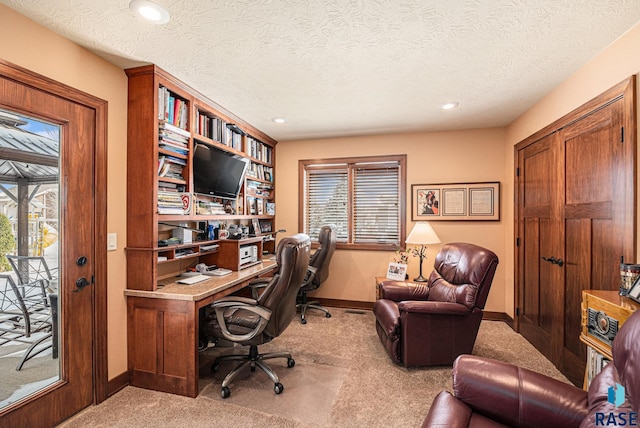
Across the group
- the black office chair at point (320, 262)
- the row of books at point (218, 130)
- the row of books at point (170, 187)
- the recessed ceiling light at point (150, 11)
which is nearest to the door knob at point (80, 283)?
the row of books at point (170, 187)

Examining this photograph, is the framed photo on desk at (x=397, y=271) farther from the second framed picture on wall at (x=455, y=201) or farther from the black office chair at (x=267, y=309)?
the black office chair at (x=267, y=309)

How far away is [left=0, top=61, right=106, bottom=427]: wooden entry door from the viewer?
1.78m

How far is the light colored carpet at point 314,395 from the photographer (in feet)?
6.31

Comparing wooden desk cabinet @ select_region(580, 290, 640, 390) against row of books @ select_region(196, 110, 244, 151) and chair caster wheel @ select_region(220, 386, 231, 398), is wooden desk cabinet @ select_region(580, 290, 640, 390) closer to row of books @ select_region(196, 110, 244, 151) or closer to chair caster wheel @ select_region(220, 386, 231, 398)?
chair caster wheel @ select_region(220, 386, 231, 398)

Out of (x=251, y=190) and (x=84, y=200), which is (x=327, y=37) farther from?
(x=251, y=190)

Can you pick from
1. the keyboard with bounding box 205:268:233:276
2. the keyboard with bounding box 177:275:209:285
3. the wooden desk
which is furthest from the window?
the wooden desk

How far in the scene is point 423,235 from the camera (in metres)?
3.68

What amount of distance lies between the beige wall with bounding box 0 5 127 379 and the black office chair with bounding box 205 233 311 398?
68 cm

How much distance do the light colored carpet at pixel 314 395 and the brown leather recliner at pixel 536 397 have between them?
813 millimetres

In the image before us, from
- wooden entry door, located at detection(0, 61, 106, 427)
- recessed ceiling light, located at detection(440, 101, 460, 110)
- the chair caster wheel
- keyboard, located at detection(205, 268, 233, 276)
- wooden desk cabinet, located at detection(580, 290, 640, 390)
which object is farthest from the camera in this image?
recessed ceiling light, located at detection(440, 101, 460, 110)

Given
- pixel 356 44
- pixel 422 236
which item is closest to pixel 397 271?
pixel 422 236

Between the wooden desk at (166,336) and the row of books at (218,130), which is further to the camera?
the row of books at (218,130)

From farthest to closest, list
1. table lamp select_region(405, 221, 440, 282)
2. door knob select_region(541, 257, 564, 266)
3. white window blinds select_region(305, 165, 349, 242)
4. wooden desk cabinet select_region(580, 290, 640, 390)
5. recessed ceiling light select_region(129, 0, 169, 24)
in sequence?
1. white window blinds select_region(305, 165, 349, 242)
2. table lamp select_region(405, 221, 440, 282)
3. door knob select_region(541, 257, 564, 266)
4. recessed ceiling light select_region(129, 0, 169, 24)
5. wooden desk cabinet select_region(580, 290, 640, 390)

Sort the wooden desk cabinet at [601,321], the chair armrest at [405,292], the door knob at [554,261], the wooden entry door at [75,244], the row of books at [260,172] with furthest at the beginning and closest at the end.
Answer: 1. the row of books at [260,172]
2. the chair armrest at [405,292]
3. the door knob at [554,261]
4. the wooden entry door at [75,244]
5. the wooden desk cabinet at [601,321]
